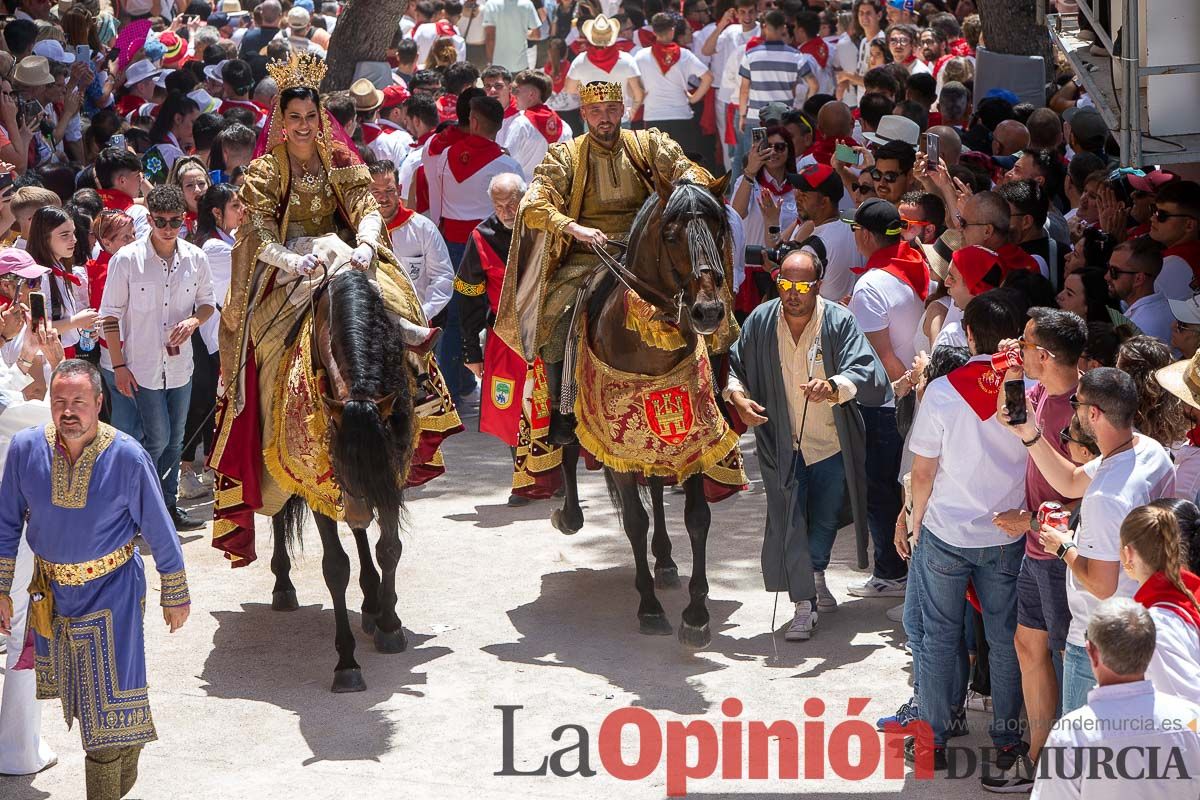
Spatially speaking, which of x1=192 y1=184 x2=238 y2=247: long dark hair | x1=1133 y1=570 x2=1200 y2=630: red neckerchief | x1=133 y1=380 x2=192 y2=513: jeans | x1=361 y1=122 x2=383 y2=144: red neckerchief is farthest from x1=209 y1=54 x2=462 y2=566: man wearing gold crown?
x1=361 y1=122 x2=383 y2=144: red neckerchief

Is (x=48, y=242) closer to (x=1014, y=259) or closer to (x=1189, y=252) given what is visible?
(x=1014, y=259)

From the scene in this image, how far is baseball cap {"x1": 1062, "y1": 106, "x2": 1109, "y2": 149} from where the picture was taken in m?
11.4

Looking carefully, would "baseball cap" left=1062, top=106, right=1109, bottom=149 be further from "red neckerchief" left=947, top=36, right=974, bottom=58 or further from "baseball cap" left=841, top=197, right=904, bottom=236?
"red neckerchief" left=947, top=36, right=974, bottom=58

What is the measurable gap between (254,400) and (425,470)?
1.13 metres

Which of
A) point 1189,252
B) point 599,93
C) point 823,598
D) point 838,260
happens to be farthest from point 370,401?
point 1189,252

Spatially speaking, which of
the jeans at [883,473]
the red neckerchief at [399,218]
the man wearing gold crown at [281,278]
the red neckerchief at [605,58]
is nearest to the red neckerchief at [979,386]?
the jeans at [883,473]

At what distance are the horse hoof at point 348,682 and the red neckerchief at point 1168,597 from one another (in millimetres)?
4059

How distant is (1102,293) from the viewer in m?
7.82

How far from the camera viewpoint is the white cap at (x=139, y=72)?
584 inches

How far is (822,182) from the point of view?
9891 millimetres

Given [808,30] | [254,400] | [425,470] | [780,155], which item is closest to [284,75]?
[254,400]

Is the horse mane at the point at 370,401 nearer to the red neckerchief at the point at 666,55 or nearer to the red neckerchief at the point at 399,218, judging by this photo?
the red neckerchief at the point at 399,218

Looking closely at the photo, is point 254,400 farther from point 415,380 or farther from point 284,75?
point 284,75

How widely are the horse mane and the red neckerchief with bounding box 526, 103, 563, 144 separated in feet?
22.7
